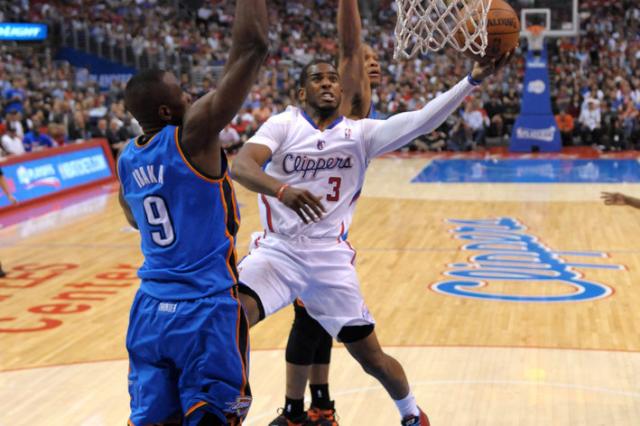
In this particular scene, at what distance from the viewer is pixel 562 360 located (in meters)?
6.15

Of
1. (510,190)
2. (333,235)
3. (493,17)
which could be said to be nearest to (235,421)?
(333,235)

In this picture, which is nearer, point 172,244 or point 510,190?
point 172,244

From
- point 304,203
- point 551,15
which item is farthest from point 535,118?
point 304,203

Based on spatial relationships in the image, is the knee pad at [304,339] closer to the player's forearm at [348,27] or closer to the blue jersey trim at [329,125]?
the blue jersey trim at [329,125]

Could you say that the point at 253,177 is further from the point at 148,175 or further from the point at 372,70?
the point at 372,70

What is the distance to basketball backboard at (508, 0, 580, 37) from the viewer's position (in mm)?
21469

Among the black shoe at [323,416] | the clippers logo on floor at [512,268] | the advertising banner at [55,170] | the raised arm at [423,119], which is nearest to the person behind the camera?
the raised arm at [423,119]

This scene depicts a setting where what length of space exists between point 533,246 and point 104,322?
5013mm

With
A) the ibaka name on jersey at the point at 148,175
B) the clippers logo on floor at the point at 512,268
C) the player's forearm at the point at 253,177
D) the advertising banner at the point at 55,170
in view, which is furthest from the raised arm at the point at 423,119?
the advertising banner at the point at 55,170

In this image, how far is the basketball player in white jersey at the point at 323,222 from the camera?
176 inches

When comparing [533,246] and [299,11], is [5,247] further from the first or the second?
[299,11]

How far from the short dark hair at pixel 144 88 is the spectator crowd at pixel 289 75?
13.1m

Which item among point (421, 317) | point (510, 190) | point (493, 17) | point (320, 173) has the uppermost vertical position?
point (493, 17)

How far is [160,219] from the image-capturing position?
10.6 feet
